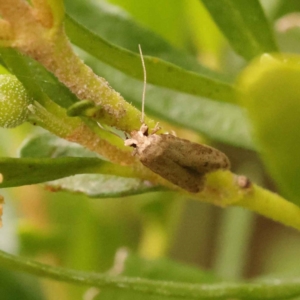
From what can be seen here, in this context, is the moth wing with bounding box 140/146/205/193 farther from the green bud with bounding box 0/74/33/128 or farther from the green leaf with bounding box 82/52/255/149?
the green leaf with bounding box 82/52/255/149

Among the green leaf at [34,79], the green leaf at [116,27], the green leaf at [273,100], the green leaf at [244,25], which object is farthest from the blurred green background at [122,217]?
the green leaf at [273,100]

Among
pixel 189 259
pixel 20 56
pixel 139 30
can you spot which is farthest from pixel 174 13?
pixel 189 259

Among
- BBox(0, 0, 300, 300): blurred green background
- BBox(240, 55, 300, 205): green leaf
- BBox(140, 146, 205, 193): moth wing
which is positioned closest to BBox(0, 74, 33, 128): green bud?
BBox(140, 146, 205, 193): moth wing

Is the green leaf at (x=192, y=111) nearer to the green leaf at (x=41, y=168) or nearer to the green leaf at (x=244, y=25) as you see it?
the green leaf at (x=244, y=25)

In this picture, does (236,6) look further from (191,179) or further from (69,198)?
(69,198)

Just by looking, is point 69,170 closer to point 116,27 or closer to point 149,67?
point 149,67
